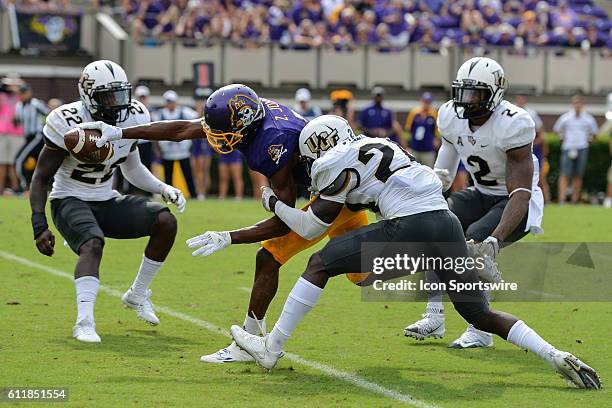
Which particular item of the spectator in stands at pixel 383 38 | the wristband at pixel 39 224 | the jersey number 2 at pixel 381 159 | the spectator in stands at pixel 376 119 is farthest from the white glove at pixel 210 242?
the spectator in stands at pixel 383 38

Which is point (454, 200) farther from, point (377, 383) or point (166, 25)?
point (166, 25)

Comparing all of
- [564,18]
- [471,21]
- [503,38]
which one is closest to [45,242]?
[503,38]

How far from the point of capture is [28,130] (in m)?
16.2

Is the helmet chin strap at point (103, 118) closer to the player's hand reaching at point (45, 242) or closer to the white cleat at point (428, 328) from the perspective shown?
the player's hand reaching at point (45, 242)

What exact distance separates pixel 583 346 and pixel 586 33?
1756cm

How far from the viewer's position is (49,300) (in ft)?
26.8

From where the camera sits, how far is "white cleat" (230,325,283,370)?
584 centimetres

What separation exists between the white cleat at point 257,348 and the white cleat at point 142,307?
4.54 feet

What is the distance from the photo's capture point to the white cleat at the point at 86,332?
660 cm

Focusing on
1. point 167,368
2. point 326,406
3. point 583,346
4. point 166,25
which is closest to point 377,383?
point 326,406

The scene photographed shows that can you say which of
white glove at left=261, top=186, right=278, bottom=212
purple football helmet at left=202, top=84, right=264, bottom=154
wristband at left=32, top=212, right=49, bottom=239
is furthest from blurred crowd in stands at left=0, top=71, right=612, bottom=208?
white glove at left=261, top=186, right=278, bottom=212

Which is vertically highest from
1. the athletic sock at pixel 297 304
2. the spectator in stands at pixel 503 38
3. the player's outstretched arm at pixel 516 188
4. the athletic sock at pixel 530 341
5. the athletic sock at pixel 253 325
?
the spectator in stands at pixel 503 38

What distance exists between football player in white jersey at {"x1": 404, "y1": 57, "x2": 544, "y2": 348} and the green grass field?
0.55 metres

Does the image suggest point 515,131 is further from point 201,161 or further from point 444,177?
point 201,161
